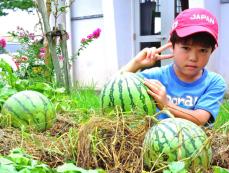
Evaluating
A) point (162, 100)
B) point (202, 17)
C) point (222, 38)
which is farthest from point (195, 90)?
point (222, 38)

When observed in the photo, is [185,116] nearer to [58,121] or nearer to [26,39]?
[58,121]

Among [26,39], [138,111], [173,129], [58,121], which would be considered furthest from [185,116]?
[26,39]

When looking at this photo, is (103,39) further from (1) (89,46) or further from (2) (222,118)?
(2) (222,118)

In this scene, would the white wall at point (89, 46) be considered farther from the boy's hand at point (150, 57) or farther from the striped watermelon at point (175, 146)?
the striped watermelon at point (175, 146)

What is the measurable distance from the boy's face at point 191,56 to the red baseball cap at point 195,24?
0.07 metres

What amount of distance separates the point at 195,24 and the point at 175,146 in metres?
1.09

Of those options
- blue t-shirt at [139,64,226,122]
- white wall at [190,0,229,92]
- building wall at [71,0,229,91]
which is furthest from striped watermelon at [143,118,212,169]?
white wall at [190,0,229,92]

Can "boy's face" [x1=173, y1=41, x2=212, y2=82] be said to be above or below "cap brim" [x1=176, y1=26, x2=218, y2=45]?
below

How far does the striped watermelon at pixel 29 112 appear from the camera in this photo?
2.61 meters

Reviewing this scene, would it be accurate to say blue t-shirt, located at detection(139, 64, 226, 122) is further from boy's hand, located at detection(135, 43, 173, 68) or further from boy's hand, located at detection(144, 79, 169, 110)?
boy's hand, located at detection(144, 79, 169, 110)

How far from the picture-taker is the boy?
8.28 ft

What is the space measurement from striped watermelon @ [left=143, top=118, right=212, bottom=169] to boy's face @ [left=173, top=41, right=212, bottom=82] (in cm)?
96

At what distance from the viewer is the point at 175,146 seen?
1585 mm

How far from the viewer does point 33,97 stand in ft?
8.84
